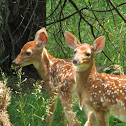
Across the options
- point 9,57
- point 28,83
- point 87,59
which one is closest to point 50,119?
point 87,59

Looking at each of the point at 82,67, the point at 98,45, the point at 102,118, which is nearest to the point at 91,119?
the point at 102,118

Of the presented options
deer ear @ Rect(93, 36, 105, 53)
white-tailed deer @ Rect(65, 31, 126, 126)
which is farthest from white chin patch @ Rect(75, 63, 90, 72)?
deer ear @ Rect(93, 36, 105, 53)

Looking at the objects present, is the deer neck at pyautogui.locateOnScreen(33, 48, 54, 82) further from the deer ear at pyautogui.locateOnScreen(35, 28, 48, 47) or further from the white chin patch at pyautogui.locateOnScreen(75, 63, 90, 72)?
the white chin patch at pyautogui.locateOnScreen(75, 63, 90, 72)

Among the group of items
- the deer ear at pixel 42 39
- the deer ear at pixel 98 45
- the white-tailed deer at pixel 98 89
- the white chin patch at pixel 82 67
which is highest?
the deer ear at pixel 42 39

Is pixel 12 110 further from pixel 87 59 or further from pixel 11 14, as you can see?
pixel 11 14

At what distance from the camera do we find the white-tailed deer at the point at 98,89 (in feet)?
13.3

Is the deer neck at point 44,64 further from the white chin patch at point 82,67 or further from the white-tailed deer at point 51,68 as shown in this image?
the white chin patch at point 82,67

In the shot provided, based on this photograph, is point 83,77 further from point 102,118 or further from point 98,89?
point 102,118

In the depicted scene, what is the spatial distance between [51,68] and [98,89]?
1041 millimetres

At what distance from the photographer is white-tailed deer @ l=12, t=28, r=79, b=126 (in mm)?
4547

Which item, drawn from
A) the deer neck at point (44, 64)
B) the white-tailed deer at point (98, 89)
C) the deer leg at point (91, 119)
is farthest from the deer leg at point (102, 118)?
the deer neck at point (44, 64)

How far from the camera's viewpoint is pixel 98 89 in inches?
164

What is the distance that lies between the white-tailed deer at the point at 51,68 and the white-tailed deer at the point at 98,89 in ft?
0.85

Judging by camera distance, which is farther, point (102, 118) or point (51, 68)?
point (51, 68)
